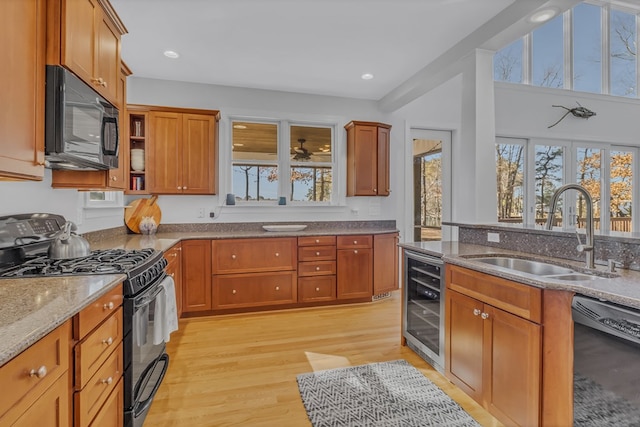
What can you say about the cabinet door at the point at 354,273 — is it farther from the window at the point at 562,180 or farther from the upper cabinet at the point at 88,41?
the upper cabinet at the point at 88,41

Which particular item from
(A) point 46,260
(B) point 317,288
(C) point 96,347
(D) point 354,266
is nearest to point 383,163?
A: (D) point 354,266

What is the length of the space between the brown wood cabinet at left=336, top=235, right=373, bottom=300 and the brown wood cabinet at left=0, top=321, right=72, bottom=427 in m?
3.04

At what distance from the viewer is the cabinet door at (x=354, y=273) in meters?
3.97

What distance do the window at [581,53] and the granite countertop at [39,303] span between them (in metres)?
5.75

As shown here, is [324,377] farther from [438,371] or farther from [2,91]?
[2,91]

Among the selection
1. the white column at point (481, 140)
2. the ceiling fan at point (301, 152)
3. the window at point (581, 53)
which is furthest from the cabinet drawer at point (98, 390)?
the window at point (581, 53)

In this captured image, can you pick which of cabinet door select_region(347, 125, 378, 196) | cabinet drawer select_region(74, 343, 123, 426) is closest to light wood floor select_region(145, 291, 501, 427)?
cabinet drawer select_region(74, 343, 123, 426)

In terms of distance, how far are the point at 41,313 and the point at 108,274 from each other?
0.59m

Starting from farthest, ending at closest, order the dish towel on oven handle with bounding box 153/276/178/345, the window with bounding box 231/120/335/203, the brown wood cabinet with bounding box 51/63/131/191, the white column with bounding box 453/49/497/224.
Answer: the window with bounding box 231/120/335/203
the white column with bounding box 453/49/497/224
the brown wood cabinet with bounding box 51/63/131/191
the dish towel on oven handle with bounding box 153/276/178/345

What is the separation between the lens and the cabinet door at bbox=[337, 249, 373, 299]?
13.0 feet

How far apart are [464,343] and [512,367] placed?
15.1 inches

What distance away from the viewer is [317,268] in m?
3.90

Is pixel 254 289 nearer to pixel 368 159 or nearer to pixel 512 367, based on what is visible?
pixel 368 159

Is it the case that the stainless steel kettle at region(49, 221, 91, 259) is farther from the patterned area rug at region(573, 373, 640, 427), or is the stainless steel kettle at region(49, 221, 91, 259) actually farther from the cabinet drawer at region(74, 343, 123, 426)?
the patterned area rug at region(573, 373, 640, 427)
